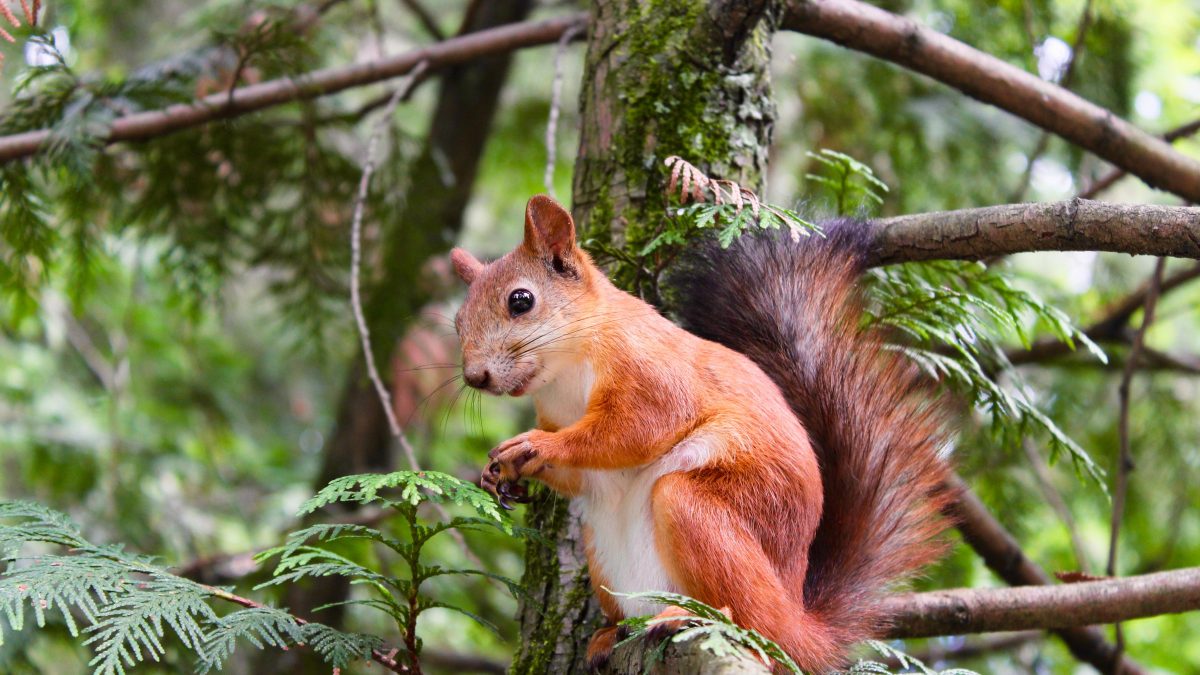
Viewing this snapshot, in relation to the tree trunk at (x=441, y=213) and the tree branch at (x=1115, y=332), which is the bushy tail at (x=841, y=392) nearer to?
the tree branch at (x=1115, y=332)

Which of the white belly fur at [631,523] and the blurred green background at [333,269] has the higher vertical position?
the blurred green background at [333,269]

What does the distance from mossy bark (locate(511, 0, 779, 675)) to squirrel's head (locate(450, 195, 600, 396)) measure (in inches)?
5.7

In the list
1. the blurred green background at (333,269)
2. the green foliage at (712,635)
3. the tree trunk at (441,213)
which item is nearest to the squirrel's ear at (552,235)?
the blurred green background at (333,269)

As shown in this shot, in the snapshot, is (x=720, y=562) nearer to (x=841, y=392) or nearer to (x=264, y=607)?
(x=841, y=392)

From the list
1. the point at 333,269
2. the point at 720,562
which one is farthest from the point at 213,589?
the point at 333,269

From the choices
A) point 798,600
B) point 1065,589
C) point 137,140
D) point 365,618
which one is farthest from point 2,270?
point 365,618

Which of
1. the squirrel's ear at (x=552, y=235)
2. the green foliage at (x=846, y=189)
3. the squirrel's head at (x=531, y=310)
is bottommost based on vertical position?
the squirrel's head at (x=531, y=310)

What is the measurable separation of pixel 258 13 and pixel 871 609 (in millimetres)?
2881

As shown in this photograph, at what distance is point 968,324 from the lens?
6.25 ft

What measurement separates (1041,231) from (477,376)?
3.01 feet

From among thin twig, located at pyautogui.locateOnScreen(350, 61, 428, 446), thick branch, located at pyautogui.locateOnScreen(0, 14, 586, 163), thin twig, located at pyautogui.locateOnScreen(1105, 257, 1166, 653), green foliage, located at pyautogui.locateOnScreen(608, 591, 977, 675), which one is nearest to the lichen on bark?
thin twig, located at pyautogui.locateOnScreen(350, 61, 428, 446)

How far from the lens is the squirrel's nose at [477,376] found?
165cm

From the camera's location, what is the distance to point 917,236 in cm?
186

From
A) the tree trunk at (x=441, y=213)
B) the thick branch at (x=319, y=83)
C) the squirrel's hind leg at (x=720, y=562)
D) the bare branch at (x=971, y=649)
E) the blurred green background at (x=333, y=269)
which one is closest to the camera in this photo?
the squirrel's hind leg at (x=720, y=562)
